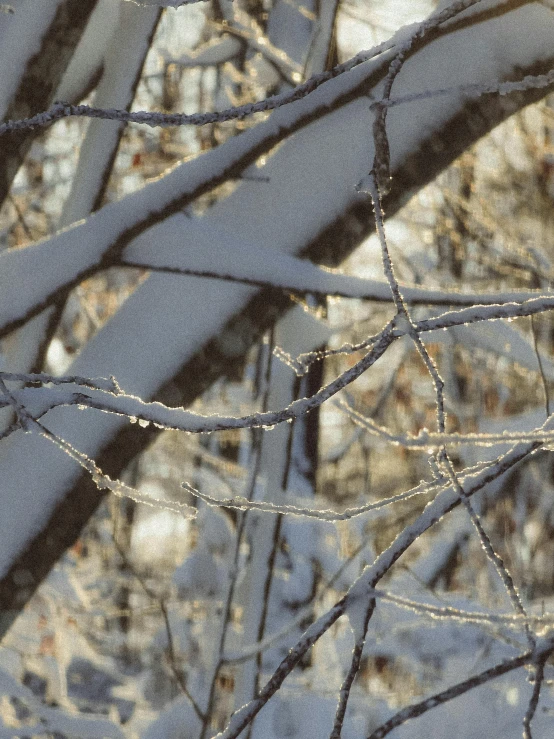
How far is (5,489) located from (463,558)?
4.29 metres

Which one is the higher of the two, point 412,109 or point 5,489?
point 412,109

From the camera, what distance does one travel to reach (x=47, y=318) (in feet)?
5.03

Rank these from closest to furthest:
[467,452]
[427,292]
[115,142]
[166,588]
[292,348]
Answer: [427,292] < [115,142] < [292,348] < [467,452] < [166,588]

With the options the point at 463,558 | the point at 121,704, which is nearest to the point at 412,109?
the point at 463,558

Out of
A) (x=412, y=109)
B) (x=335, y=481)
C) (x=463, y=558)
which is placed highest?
(x=335, y=481)

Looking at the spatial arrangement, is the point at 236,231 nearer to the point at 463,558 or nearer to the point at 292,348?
the point at 292,348

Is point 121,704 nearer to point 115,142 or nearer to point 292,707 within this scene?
point 292,707

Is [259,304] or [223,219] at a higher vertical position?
[223,219]

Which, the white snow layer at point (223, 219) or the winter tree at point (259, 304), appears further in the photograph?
the white snow layer at point (223, 219)

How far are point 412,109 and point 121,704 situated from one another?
19.8 ft

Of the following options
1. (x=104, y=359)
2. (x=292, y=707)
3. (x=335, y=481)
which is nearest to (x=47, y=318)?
(x=104, y=359)

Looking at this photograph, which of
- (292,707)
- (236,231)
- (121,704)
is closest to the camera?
(236,231)

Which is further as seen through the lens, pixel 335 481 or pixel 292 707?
pixel 335 481

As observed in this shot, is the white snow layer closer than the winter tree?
No
